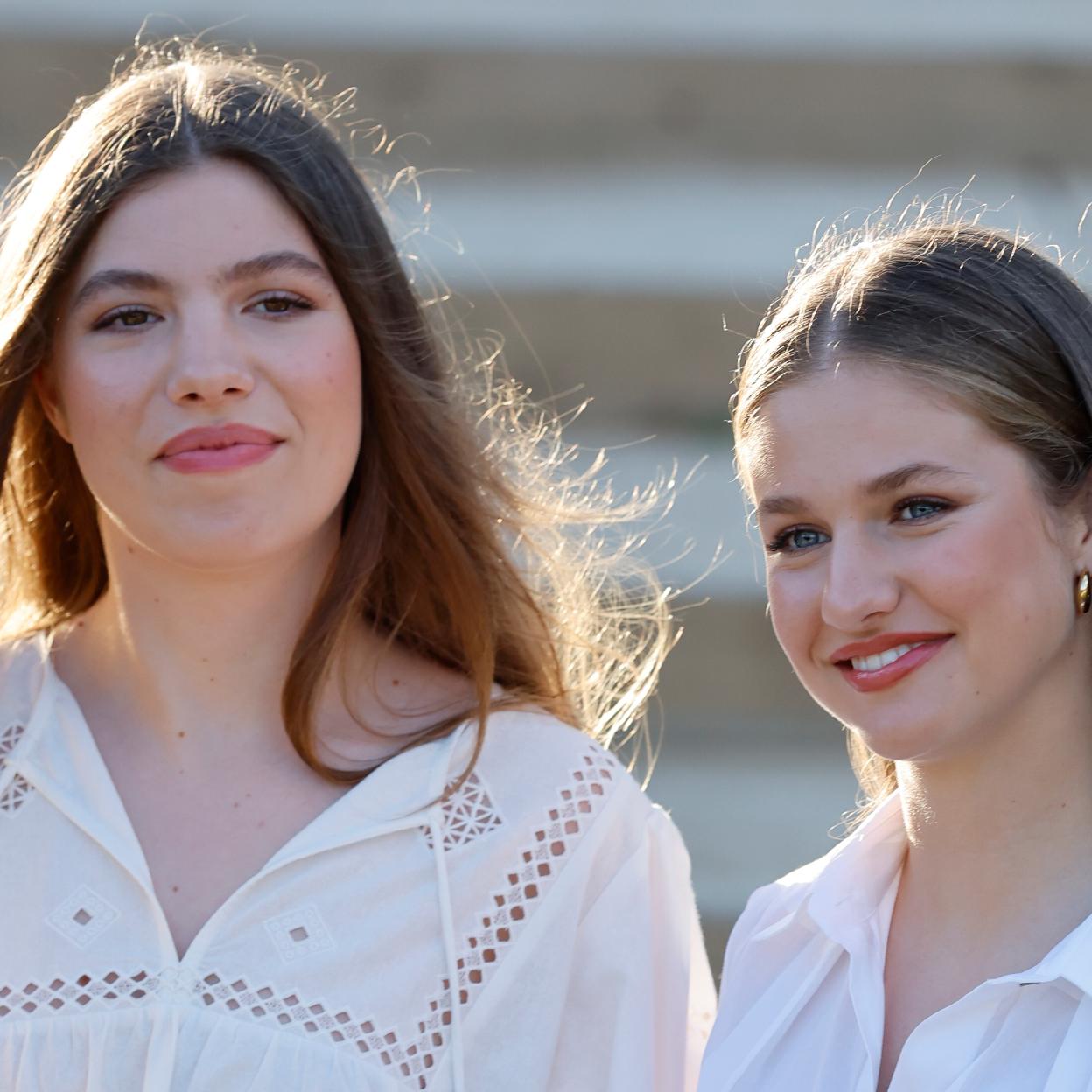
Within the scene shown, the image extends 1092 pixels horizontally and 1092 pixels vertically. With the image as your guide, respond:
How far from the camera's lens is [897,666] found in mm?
1988

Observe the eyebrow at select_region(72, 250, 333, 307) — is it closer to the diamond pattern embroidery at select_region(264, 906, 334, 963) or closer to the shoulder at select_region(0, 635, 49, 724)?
the shoulder at select_region(0, 635, 49, 724)

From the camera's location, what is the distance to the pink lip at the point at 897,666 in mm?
1972

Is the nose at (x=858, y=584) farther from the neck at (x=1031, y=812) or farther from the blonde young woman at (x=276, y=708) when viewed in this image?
the blonde young woman at (x=276, y=708)

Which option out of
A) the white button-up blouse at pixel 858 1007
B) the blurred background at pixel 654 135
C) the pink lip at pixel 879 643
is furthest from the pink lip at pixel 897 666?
the blurred background at pixel 654 135

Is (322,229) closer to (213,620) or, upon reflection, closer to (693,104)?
(213,620)

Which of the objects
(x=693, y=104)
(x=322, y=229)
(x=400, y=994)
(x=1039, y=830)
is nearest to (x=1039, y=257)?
(x=1039, y=830)

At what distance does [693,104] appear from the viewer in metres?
4.36

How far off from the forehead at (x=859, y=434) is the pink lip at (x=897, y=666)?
172 millimetres

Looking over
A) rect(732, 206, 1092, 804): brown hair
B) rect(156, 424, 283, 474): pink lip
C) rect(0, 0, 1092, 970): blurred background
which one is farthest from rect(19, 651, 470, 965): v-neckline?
rect(0, 0, 1092, 970): blurred background

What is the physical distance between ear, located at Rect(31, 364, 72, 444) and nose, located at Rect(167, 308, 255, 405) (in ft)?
0.85

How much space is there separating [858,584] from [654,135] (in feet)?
8.45

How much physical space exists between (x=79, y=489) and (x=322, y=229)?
570 millimetres

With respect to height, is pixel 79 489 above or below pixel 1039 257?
below

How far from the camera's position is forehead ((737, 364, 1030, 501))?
1.95 m
